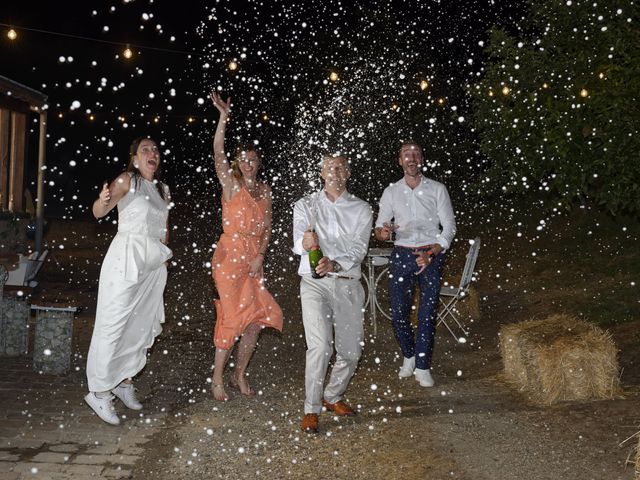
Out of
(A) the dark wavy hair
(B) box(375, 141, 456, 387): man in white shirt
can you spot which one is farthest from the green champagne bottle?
(A) the dark wavy hair

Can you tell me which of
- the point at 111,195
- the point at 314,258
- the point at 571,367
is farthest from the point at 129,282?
the point at 571,367

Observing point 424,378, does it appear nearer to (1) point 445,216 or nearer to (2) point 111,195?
(1) point 445,216

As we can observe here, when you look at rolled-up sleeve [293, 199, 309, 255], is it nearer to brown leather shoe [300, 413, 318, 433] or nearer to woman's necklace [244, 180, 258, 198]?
woman's necklace [244, 180, 258, 198]

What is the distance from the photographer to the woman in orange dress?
6.27 m

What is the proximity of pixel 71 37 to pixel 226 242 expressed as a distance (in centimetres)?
2224

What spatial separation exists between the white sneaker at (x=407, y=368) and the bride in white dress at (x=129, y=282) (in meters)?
2.45

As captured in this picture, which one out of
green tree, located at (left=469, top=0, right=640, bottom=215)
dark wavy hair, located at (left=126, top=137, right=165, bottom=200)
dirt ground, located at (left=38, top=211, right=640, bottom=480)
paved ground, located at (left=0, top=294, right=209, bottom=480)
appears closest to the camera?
paved ground, located at (left=0, top=294, right=209, bottom=480)

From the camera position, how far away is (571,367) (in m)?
6.25

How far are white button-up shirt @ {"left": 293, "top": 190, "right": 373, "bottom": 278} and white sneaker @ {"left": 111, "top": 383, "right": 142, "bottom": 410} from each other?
1699mm

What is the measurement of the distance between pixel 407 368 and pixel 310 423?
6.74 feet

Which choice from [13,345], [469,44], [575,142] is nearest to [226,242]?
[13,345]

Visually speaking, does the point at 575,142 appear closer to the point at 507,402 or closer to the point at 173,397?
the point at 507,402

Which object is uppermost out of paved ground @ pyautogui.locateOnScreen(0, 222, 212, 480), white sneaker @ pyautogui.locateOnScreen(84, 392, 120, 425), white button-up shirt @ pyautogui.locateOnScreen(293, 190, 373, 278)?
white button-up shirt @ pyautogui.locateOnScreen(293, 190, 373, 278)

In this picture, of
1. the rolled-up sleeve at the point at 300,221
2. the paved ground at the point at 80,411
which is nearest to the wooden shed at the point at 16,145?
the paved ground at the point at 80,411
